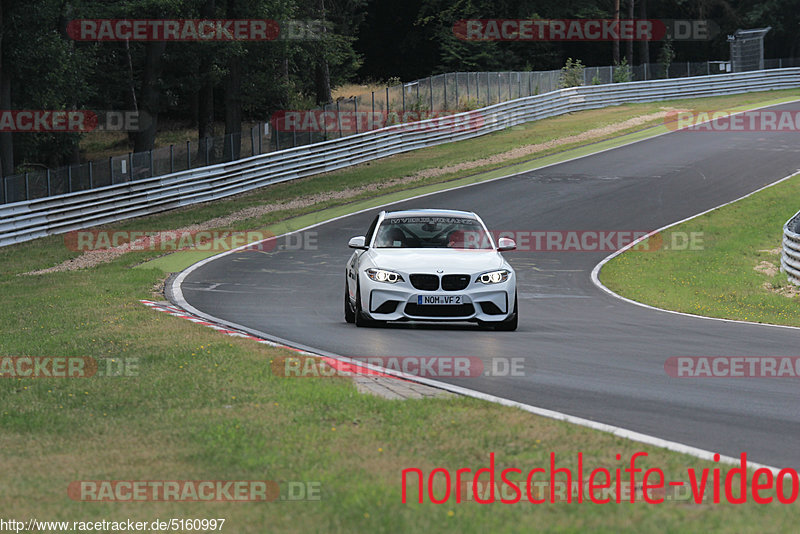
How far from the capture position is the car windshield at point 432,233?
14.6m

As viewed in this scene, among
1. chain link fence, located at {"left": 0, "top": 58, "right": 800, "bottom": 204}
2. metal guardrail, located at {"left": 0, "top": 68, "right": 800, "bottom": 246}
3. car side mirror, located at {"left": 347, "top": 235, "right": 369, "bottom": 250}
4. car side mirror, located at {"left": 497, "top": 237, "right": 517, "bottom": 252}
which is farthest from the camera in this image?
chain link fence, located at {"left": 0, "top": 58, "right": 800, "bottom": 204}

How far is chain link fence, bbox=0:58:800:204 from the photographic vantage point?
103 feet

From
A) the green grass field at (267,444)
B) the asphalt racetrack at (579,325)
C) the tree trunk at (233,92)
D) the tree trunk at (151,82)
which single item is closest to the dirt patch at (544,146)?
the asphalt racetrack at (579,325)

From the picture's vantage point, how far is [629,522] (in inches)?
206

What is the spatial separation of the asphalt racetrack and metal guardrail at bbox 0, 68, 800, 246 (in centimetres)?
746

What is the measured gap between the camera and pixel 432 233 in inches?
591

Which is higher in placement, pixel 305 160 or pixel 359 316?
pixel 305 160

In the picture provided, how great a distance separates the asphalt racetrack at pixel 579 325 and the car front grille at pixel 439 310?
0.26 meters

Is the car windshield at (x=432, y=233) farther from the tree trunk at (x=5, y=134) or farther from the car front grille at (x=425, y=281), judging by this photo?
the tree trunk at (x=5, y=134)

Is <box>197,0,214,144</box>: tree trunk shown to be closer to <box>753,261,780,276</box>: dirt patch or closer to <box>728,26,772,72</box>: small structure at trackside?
<box>753,261,780,276</box>: dirt patch

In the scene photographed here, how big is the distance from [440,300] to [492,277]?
2.53 ft

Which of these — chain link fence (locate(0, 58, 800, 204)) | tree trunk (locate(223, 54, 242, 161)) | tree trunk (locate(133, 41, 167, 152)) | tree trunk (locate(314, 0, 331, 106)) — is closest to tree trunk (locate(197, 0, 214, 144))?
tree trunk (locate(223, 54, 242, 161))

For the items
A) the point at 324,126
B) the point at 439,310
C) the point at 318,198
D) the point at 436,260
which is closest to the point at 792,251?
the point at 436,260

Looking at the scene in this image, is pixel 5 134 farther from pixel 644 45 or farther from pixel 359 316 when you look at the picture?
pixel 644 45
